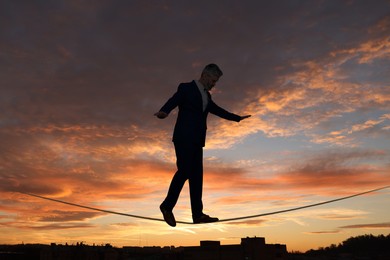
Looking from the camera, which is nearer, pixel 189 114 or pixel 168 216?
pixel 168 216

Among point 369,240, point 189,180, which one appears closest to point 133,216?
point 189,180

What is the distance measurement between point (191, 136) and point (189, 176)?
0.69 m

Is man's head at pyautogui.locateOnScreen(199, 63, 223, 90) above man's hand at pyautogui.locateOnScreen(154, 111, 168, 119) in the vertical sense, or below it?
above

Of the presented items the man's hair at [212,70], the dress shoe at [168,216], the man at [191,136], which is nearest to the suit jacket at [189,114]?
the man at [191,136]

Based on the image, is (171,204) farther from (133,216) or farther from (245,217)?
(245,217)

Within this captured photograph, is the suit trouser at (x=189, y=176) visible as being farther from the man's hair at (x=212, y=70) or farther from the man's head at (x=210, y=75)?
the man's hair at (x=212, y=70)

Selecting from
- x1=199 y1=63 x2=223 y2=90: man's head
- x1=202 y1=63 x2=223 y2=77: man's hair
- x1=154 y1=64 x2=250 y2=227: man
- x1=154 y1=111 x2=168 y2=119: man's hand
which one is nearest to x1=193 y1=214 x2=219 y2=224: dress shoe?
x1=154 y1=64 x2=250 y2=227: man

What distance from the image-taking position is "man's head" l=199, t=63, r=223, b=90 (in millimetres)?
7355

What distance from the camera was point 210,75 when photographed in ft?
24.2

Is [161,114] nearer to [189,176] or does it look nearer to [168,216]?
[189,176]

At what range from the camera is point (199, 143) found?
23.7ft

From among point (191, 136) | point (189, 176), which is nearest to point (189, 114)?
point (191, 136)

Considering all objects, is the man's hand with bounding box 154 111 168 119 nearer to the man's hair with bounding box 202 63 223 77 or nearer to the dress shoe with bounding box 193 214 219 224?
the man's hair with bounding box 202 63 223 77

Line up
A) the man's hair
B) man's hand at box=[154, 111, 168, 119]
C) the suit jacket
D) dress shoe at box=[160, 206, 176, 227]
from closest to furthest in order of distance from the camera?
man's hand at box=[154, 111, 168, 119], dress shoe at box=[160, 206, 176, 227], the suit jacket, the man's hair
